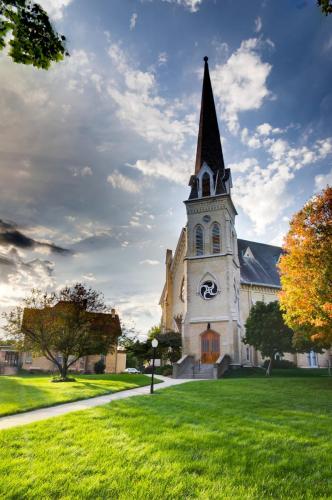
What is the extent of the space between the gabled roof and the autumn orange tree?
74.3 feet

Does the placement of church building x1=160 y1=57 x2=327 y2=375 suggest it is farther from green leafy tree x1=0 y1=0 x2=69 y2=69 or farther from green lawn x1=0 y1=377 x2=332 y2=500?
green leafy tree x1=0 y1=0 x2=69 y2=69

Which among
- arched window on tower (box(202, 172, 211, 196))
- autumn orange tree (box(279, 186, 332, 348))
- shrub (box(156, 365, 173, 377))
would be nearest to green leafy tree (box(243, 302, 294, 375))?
shrub (box(156, 365, 173, 377))

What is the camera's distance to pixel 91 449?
520 cm

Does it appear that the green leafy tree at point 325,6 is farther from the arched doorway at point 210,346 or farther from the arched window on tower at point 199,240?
the arched window on tower at point 199,240

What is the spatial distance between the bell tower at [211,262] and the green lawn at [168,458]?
24142mm

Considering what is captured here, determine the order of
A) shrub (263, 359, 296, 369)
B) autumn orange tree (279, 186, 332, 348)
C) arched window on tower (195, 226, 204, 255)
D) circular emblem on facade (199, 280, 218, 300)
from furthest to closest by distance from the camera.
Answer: arched window on tower (195, 226, 204, 255) < shrub (263, 359, 296, 369) < circular emblem on facade (199, 280, 218, 300) < autumn orange tree (279, 186, 332, 348)

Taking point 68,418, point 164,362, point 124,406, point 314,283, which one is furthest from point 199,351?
point 68,418

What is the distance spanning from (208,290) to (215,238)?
222 inches

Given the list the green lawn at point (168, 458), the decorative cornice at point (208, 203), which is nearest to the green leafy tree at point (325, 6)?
the green lawn at point (168, 458)

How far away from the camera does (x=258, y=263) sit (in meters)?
44.6

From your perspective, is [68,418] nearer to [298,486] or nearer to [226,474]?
[226,474]

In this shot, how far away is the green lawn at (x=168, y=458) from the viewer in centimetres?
391

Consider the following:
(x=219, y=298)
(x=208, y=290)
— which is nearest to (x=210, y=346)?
(x=219, y=298)

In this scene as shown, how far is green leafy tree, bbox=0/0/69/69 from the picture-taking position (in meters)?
5.59
